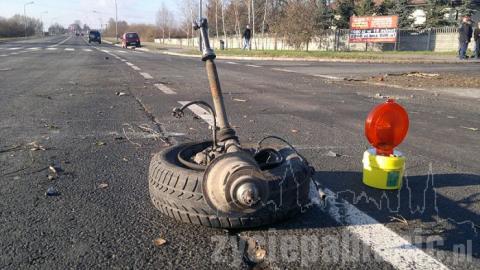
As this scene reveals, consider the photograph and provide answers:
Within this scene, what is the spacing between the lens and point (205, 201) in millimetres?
2348

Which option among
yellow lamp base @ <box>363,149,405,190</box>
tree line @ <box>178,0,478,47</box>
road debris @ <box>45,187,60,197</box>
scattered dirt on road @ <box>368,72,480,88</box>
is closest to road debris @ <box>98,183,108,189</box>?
road debris @ <box>45,187,60,197</box>

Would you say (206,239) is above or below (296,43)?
below

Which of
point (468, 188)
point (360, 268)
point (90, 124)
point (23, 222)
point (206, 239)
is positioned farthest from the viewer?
point (90, 124)

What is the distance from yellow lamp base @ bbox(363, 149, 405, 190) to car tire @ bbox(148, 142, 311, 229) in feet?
2.46

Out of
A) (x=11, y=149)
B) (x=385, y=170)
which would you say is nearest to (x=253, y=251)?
(x=385, y=170)

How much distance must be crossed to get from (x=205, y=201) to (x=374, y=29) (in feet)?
117

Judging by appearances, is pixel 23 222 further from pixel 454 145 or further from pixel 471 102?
pixel 471 102

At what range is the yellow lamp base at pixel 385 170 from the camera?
312 centimetres

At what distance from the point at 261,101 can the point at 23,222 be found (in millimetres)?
5934

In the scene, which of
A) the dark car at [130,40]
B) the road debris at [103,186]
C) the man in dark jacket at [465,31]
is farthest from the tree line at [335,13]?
the road debris at [103,186]

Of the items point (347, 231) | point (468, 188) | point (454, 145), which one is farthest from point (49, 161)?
point (454, 145)

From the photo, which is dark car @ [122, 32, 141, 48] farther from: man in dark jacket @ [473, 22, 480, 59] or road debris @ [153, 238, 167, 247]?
road debris @ [153, 238, 167, 247]

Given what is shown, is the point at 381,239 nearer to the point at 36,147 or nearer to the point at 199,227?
the point at 199,227

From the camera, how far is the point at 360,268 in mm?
2092
